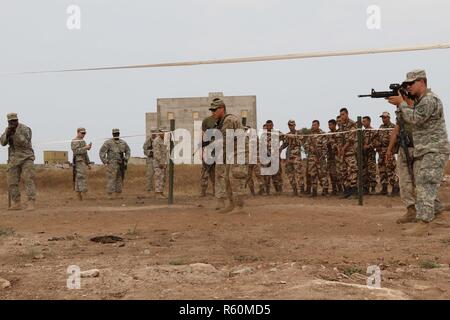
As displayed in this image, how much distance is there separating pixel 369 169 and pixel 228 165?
454 cm

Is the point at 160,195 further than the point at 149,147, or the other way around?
the point at 149,147

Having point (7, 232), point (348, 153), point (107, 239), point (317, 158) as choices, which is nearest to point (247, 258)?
point (107, 239)

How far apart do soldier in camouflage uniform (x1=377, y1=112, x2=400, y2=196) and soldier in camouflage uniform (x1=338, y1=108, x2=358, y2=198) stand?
0.55 meters

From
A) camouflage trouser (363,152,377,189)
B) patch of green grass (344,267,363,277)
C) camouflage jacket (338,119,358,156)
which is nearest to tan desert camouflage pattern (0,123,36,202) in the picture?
camouflage jacket (338,119,358,156)

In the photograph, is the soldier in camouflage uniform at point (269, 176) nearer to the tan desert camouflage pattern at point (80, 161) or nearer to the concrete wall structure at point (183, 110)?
the tan desert camouflage pattern at point (80, 161)

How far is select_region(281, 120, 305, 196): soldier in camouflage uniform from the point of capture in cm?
1312

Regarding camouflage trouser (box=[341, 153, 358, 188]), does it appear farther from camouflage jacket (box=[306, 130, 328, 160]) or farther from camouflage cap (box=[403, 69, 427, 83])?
camouflage cap (box=[403, 69, 427, 83])

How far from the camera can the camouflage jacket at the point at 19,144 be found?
34.9ft

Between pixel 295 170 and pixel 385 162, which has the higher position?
pixel 385 162

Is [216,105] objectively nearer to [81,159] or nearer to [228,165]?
[228,165]

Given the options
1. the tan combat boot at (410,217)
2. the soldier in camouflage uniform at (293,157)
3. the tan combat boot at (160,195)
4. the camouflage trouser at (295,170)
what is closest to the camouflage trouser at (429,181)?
the tan combat boot at (410,217)

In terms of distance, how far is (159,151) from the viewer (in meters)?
13.9

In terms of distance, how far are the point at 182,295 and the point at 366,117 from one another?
8701 mm

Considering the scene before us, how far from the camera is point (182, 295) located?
12.5 feet
